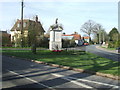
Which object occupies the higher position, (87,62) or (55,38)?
(55,38)

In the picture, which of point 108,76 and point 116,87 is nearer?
point 116,87

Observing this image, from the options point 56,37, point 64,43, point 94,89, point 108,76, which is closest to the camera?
point 94,89

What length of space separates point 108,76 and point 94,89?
10.4ft

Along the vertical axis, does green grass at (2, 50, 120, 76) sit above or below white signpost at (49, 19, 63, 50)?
below

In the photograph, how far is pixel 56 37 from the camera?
108 feet

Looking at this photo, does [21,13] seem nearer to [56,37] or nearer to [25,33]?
[25,33]

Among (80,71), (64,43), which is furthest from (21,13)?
(80,71)

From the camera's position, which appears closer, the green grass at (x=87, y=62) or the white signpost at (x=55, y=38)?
A: the green grass at (x=87, y=62)

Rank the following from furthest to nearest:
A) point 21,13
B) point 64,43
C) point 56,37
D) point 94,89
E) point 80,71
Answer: point 64,43 → point 21,13 → point 56,37 → point 80,71 → point 94,89

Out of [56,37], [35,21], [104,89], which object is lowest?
[104,89]

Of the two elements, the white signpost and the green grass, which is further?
the white signpost

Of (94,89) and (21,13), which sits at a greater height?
(21,13)

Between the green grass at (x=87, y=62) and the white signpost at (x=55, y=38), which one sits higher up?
the white signpost at (x=55, y=38)

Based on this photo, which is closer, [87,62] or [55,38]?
[87,62]
